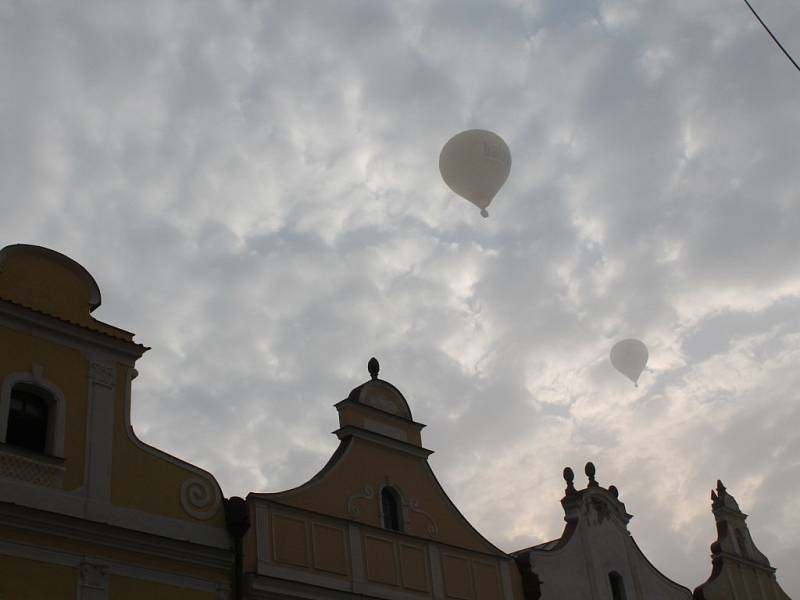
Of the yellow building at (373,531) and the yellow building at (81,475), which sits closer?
the yellow building at (81,475)

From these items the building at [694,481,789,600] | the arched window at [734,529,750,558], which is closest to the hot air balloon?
the building at [694,481,789,600]

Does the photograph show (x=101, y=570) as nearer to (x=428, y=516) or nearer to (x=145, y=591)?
(x=145, y=591)

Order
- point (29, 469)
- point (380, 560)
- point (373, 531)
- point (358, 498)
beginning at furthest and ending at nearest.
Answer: point (358, 498) < point (373, 531) < point (380, 560) < point (29, 469)

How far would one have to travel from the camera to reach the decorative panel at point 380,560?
1978 cm

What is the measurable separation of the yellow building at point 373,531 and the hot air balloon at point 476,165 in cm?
442

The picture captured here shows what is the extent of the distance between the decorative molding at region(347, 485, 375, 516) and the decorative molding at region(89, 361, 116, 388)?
5.48m

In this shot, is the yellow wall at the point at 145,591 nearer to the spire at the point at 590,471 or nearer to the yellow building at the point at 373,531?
the yellow building at the point at 373,531

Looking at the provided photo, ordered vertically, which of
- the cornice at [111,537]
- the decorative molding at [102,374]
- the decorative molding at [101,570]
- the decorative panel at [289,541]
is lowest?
the decorative molding at [101,570]

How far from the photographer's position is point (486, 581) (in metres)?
22.2

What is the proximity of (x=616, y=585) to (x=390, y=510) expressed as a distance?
7516 millimetres

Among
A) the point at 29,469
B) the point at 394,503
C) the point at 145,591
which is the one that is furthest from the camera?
the point at 394,503

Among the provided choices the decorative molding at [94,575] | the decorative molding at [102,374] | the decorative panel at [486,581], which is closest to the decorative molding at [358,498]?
the decorative panel at [486,581]

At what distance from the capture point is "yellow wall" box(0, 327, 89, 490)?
1619 centimetres

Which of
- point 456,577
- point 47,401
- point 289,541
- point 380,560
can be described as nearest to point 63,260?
point 47,401
